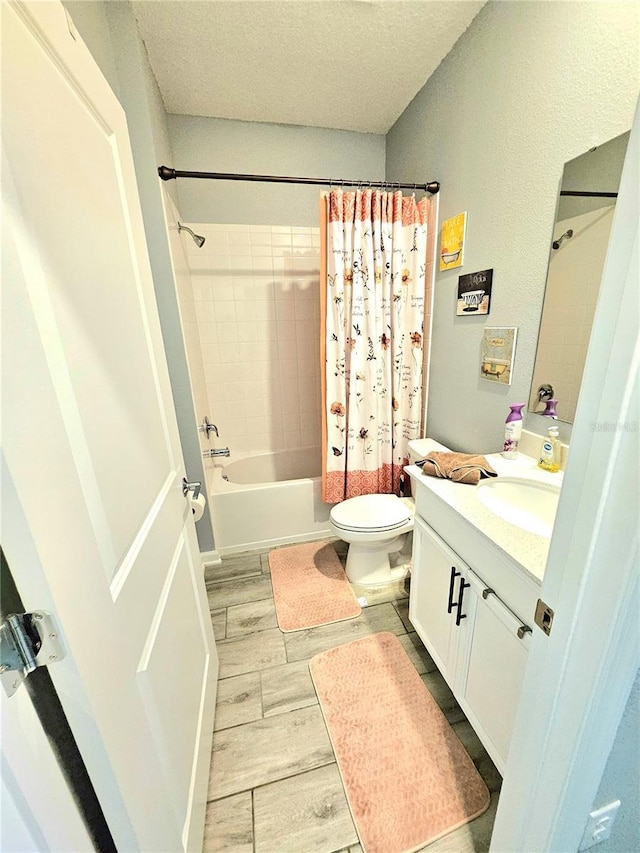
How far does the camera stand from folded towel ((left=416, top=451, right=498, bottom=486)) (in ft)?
3.95

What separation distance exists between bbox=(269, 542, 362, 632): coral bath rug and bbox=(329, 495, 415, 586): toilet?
0.13m

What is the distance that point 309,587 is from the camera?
1.86 meters

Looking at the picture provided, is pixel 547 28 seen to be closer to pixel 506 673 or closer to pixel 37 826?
pixel 506 673

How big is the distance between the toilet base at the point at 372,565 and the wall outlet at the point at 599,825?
3.84ft

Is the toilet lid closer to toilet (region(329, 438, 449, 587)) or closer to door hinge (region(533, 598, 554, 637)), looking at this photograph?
toilet (region(329, 438, 449, 587))

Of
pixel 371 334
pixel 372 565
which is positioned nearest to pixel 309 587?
pixel 372 565

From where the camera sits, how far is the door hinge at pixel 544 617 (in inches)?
21.6

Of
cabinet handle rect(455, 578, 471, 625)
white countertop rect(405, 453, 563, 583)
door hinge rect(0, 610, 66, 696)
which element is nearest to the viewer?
door hinge rect(0, 610, 66, 696)

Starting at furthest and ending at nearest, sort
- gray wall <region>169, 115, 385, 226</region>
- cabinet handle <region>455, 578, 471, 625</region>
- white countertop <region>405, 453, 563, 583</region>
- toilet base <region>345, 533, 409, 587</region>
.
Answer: gray wall <region>169, 115, 385, 226</region> < toilet base <region>345, 533, 409, 587</region> < cabinet handle <region>455, 578, 471, 625</region> < white countertop <region>405, 453, 563, 583</region>

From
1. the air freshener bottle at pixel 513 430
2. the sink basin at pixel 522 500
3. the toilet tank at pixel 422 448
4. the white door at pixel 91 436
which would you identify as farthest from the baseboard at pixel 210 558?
the air freshener bottle at pixel 513 430

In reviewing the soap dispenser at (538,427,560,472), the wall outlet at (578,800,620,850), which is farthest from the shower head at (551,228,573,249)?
the wall outlet at (578,800,620,850)

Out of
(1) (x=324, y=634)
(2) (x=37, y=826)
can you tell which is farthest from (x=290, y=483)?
(2) (x=37, y=826)

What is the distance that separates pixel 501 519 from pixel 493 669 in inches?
17.4

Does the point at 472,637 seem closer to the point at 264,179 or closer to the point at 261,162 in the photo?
the point at 264,179
